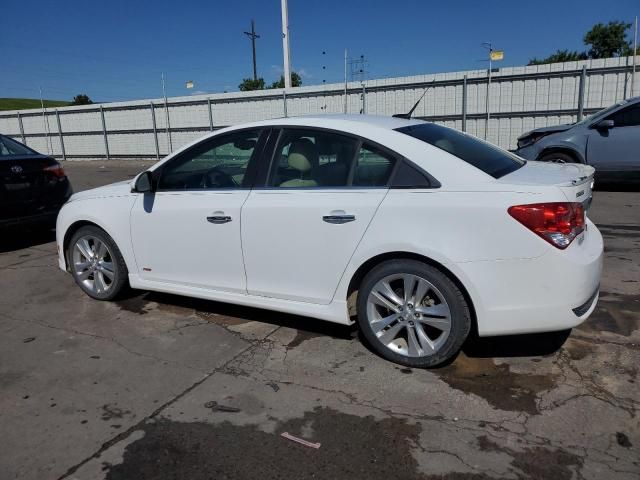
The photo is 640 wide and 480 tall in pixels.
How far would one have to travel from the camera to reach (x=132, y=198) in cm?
453

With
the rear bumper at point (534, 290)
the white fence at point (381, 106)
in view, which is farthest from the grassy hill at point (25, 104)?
the rear bumper at point (534, 290)

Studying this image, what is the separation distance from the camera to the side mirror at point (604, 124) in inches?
376

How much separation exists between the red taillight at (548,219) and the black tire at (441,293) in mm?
564

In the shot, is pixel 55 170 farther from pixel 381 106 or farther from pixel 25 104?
pixel 25 104

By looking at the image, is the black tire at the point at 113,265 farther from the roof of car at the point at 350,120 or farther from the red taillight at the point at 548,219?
the red taillight at the point at 548,219

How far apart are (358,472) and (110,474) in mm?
1184

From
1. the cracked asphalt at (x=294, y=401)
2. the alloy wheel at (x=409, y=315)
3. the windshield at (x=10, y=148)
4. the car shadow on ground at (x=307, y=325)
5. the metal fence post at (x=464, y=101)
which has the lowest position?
the cracked asphalt at (x=294, y=401)

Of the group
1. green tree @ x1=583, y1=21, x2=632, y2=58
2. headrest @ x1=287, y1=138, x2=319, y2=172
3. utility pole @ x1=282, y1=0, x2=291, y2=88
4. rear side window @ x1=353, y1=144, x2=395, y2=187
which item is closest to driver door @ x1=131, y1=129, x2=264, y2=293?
headrest @ x1=287, y1=138, x2=319, y2=172

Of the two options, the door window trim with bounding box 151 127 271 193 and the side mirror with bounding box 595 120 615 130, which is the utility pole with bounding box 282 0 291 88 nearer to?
the side mirror with bounding box 595 120 615 130

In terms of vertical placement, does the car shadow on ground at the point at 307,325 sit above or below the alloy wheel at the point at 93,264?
below

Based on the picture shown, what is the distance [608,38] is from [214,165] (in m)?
65.6

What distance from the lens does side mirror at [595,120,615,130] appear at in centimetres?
956

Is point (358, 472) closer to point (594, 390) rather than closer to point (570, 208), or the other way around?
point (594, 390)

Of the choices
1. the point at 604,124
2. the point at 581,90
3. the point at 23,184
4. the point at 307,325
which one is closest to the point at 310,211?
the point at 307,325
